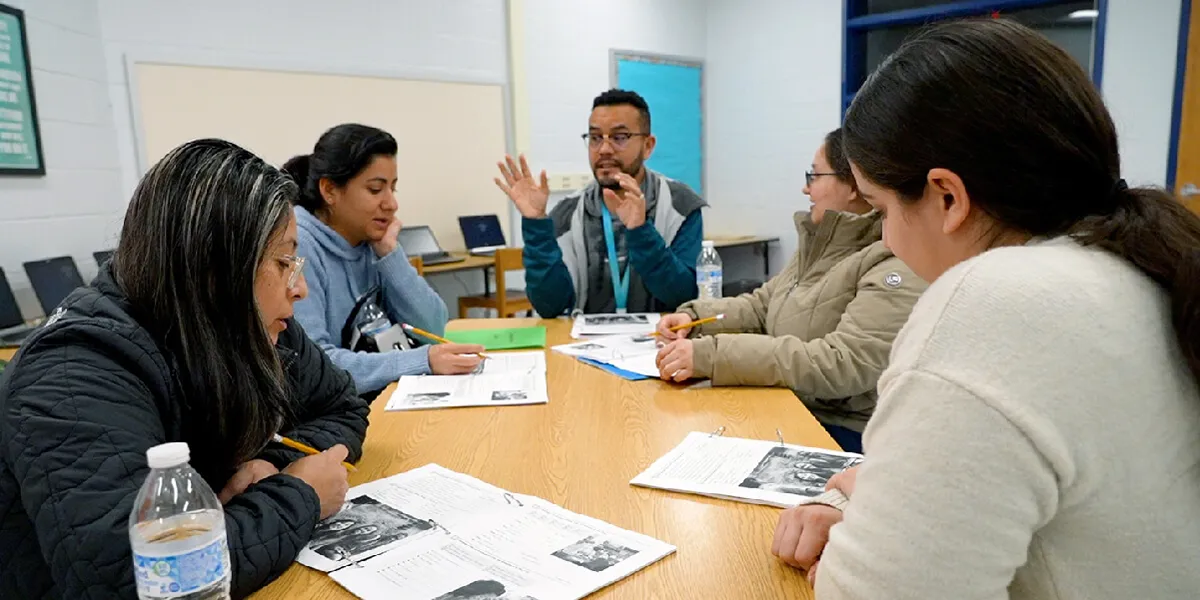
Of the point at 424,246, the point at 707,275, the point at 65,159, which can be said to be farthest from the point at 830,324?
the point at 424,246

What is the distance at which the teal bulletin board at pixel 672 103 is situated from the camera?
5789 mm

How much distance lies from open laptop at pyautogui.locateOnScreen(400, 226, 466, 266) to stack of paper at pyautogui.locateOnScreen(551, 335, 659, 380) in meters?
2.44

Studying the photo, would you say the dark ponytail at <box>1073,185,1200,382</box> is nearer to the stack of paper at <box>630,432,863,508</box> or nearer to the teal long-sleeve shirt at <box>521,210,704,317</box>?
the stack of paper at <box>630,432,863,508</box>

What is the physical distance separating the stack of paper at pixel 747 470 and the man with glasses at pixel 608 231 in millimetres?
1324

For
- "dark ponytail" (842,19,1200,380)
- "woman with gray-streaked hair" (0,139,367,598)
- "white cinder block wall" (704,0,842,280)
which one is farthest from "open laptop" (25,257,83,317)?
"white cinder block wall" (704,0,842,280)

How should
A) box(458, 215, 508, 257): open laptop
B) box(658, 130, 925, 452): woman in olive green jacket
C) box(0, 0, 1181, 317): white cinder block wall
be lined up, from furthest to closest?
1. box(458, 215, 508, 257): open laptop
2. box(0, 0, 1181, 317): white cinder block wall
3. box(658, 130, 925, 452): woman in olive green jacket

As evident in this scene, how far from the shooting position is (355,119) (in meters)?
4.46

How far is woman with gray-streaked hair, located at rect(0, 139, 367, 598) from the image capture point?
86cm

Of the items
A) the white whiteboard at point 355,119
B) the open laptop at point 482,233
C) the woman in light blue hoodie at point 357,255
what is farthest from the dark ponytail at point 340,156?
the open laptop at point 482,233

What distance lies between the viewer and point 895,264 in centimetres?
169

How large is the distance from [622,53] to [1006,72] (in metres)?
5.20

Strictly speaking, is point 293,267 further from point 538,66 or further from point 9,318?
point 538,66

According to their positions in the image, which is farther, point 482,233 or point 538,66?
point 538,66

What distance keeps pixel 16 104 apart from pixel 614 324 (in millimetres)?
2359
